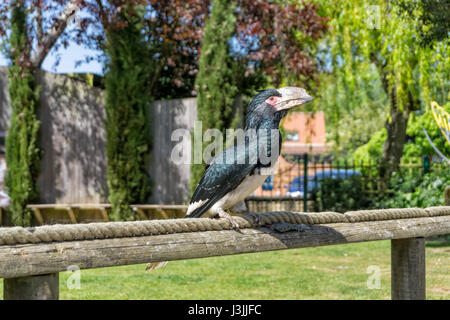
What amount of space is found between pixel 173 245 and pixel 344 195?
879 cm

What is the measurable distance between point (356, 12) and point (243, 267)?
4.97 meters

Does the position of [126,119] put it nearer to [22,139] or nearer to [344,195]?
[22,139]

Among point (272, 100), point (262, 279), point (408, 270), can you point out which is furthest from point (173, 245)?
point (262, 279)

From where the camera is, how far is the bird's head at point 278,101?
233 cm

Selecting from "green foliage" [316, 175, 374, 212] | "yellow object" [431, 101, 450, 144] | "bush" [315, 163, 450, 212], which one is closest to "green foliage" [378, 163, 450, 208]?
"bush" [315, 163, 450, 212]

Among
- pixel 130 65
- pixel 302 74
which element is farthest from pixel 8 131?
pixel 302 74

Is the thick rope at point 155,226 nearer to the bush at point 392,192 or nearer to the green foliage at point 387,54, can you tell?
the green foliage at point 387,54

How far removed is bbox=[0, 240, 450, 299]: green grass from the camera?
5.03 m

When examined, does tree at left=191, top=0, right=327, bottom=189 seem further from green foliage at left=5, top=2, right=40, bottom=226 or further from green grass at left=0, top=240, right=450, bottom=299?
green foliage at left=5, top=2, right=40, bottom=226

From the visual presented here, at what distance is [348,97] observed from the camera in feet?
37.8

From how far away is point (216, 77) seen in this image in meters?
8.97

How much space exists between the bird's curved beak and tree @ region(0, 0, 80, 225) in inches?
311
